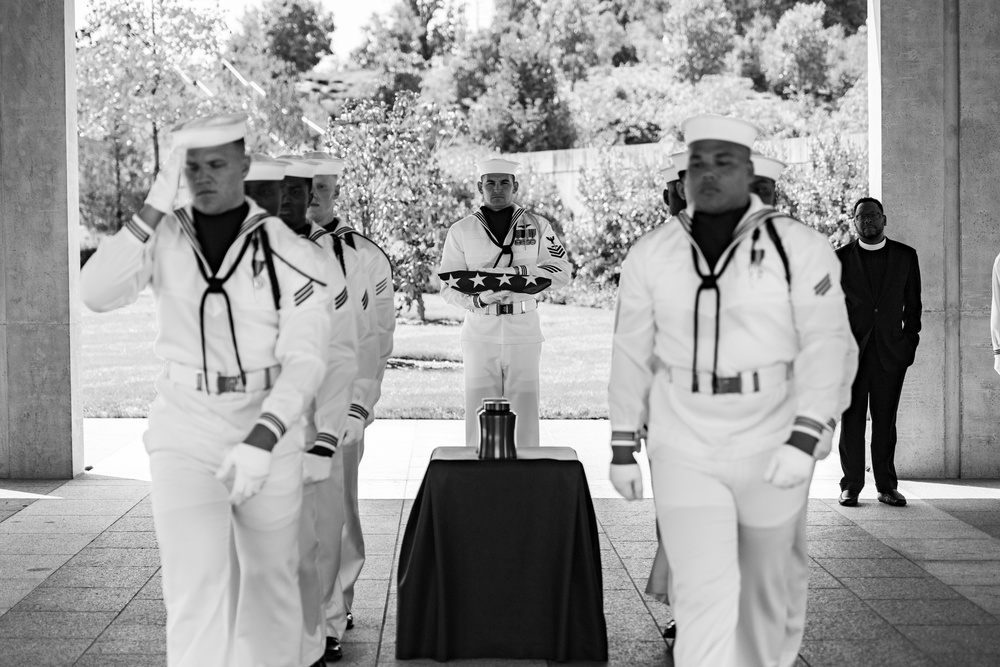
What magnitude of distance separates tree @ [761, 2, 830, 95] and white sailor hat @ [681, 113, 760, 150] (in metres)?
39.0

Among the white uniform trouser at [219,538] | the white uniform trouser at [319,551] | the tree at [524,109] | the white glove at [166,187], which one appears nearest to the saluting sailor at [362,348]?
the white uniform trouser at [319,551]

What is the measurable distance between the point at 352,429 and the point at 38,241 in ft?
18.1

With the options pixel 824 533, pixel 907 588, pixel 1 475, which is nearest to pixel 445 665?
pixel 907 588

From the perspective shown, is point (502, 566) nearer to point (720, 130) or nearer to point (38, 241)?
point (720, 130)

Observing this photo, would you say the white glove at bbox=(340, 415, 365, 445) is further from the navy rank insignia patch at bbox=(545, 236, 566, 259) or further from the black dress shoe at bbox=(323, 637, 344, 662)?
the navy rank insignia patch at bbox=(545, 236, 566, 259)

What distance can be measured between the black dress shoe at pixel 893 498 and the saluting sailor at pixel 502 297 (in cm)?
267

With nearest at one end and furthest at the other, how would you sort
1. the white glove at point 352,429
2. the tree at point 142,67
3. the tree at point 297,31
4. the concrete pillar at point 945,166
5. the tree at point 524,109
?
the white glove at point 352,429 < the concrete pillar at point 945,166 < the tree at point 142,67 < the tree at point 524,109 < the tree at point 297,31

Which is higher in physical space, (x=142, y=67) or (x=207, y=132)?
(x=142, y=67)

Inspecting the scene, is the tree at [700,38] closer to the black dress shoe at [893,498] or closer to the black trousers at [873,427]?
the black trousers at [873,427]

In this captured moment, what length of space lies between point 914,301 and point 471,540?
4.87m

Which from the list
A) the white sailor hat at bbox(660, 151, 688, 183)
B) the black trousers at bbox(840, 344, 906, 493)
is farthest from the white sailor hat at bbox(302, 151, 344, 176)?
the black trousers at bbox(840, 344, 906, 493)

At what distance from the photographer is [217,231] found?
4.52m

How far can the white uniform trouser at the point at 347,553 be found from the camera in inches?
232

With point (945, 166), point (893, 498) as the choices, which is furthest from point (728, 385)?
point (945, 166)
